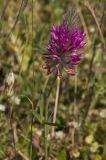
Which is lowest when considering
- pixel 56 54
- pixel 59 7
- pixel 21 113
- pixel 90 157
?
pixel 90 157

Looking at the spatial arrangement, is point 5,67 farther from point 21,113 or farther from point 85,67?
point 85,67

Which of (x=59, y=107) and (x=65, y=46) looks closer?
(x=65, y=46)

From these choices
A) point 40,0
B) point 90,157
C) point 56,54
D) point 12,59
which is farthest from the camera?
point 40,0

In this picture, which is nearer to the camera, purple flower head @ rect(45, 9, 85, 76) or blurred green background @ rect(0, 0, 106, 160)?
purple flower head @ rect(45, 9, 85, 76)

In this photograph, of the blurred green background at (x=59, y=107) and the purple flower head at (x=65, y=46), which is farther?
the blurred green background at (x=59, y=107)

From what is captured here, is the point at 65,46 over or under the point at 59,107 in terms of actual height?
over

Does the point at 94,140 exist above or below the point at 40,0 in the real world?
below

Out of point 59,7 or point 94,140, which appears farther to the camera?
point 59,7

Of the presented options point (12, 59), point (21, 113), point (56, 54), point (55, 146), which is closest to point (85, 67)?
point (12, 59)
